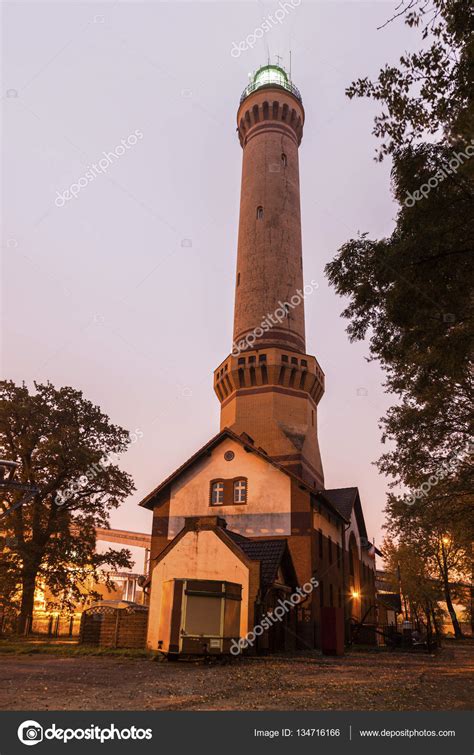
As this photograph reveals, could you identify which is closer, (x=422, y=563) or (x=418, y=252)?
(x=418, y=252)

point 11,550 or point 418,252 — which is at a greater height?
point 418,252

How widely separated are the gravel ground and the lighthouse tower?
61.9 ft

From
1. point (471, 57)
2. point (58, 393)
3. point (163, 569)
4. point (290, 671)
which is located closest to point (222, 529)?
point (163, 569)

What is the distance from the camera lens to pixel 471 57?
30.9ft

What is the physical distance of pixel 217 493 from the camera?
101 ft

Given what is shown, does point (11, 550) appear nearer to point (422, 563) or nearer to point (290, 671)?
point (290, 671)

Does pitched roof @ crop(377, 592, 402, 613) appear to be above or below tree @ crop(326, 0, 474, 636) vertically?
below

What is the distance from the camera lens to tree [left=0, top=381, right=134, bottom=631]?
28.8 metres

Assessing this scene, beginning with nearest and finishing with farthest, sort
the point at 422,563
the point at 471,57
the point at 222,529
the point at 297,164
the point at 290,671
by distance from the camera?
the point at 471,57, the point at 290,671, the point at 222,529, the point at 297,164, the point at 422,563

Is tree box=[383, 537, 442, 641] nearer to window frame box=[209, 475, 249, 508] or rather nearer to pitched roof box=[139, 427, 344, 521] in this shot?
pitched roof box=[139, 427, 344, 521]

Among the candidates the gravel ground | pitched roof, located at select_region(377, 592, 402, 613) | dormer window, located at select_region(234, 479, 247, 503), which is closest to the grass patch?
the gravel ground

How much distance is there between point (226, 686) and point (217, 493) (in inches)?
722

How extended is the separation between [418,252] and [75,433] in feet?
77.2

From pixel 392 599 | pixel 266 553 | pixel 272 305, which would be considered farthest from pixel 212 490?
pixel 392 599
